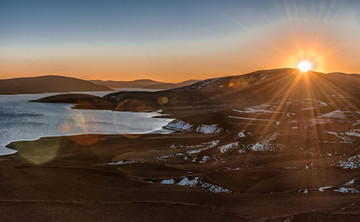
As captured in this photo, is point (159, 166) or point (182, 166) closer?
point (159, 166)

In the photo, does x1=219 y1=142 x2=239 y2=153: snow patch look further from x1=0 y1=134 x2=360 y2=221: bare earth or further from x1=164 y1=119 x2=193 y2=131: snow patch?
x1=164 y1=119 x2=193 y2=131: snow patch

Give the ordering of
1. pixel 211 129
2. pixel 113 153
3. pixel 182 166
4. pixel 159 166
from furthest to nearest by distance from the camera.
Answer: pixel 211 129
pixel 113 153
pixel 182 166
pixel 159 166

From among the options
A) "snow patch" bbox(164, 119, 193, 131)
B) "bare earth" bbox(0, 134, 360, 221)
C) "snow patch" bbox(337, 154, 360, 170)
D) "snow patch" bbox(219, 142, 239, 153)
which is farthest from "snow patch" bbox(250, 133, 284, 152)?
"snow patch" bbox(164, 119, 193, 131)

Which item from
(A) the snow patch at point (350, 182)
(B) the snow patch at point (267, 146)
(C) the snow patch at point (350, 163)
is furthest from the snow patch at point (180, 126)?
(A) the snow patch at point (350, 182)

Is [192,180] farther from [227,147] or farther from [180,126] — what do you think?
[180,126]

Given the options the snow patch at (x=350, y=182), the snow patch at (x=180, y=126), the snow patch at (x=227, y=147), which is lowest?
the snow patch at (x=180, y=126)

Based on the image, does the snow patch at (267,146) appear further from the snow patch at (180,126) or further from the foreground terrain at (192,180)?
Answer: the snow patch at (180,126)

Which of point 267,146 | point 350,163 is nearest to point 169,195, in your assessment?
point 350,163

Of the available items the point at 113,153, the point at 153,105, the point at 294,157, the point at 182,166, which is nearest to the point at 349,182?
the point at 294,157

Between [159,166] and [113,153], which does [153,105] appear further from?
[159,166]

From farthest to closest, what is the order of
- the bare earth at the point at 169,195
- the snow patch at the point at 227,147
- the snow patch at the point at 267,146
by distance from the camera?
the snow patch at the point at 227,147
the snow patch at the point at 267,146
the bare earth at the point at 169,195

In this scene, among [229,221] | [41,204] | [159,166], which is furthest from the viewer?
[159,166]
